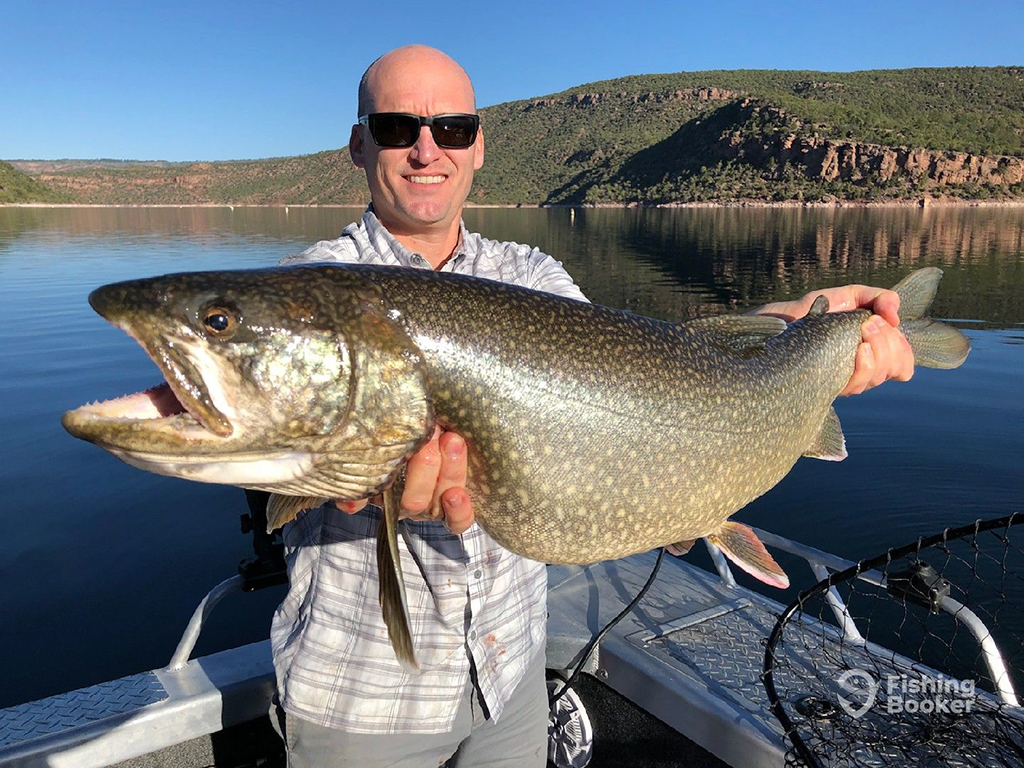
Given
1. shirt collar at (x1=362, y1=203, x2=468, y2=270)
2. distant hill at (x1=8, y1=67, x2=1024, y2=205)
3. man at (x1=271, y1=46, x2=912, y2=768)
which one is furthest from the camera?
distant hill at (x1=8, y1=67, x2=1024, y2=205)

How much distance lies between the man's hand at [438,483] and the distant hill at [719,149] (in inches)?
4244

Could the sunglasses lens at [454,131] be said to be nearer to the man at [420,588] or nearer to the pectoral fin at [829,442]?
the man at [420,588]

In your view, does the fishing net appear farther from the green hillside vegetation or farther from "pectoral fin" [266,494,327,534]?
the green hillside vegetation

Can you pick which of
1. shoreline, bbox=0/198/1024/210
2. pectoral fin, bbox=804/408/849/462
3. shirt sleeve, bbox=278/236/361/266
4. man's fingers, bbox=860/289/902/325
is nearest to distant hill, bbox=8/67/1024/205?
shoreline, bbox=0/198/1024/210

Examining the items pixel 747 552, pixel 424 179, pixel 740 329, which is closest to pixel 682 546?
pixel 747 552

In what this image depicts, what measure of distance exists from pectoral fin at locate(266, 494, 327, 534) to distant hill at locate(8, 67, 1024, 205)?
354 ft

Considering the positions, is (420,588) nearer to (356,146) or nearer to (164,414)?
(164,414)

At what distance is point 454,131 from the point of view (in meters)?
3.15

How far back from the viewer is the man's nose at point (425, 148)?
302 cm

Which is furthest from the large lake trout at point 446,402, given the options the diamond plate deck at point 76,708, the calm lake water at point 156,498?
the calm lake water at point 156,498

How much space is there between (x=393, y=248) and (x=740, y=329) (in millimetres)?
1559

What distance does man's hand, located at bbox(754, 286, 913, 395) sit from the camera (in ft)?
11.5

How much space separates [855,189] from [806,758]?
360 ft

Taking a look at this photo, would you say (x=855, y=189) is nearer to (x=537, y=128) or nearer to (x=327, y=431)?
(x=537, y=128)
